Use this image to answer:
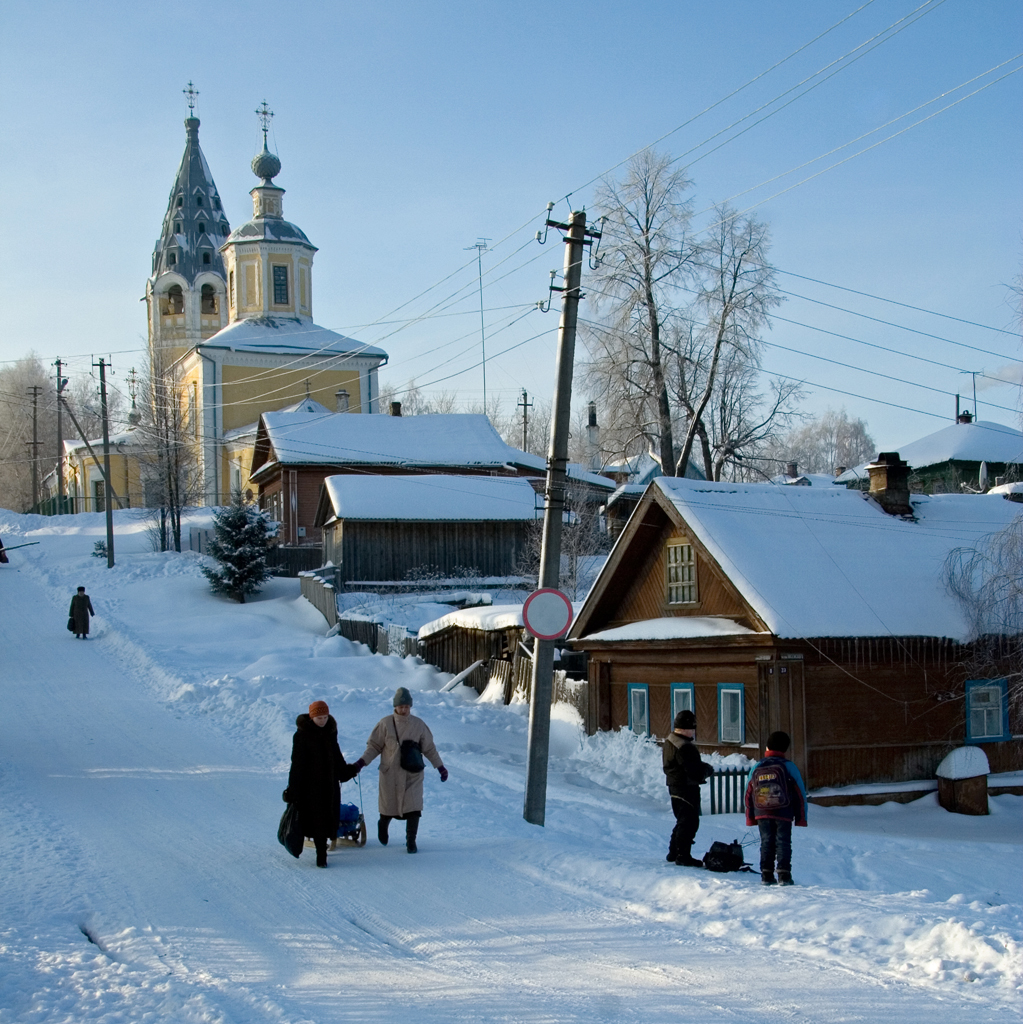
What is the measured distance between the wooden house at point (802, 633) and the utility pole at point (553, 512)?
5460mm

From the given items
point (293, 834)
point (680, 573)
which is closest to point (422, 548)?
point (680, 573)

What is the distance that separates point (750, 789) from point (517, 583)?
1091 inches

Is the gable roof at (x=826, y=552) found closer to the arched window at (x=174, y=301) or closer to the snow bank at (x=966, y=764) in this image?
the snow bank at (x=966, y=764)

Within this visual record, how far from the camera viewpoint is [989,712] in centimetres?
1992

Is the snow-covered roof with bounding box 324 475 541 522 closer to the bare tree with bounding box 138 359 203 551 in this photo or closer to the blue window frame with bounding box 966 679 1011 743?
the bare tree with bounding box 138 359 203 551

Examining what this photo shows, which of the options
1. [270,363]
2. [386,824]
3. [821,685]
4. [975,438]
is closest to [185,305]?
[270,363]

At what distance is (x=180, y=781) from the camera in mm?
14516

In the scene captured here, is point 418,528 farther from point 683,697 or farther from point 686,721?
point 686,721

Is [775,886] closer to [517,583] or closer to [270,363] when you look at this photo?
[517,583]

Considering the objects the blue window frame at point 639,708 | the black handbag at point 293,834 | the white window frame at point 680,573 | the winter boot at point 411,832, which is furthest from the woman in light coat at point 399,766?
the blue window frame at point 639,708

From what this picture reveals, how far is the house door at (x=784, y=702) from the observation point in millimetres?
17734

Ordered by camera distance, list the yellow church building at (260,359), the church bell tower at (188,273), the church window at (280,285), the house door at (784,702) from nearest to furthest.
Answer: the house door at (784,702) → the yellow church building at (260,359) → the church window at (280,285) → the church bell tower at (188,273)

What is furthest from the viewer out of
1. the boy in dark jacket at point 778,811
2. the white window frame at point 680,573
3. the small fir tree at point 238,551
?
the small fir tree at point 238,551

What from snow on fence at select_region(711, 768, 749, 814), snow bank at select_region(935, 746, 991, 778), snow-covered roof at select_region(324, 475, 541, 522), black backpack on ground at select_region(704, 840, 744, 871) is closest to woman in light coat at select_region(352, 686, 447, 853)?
black backpack on ground at select_region(704, 840, 744, 871)
